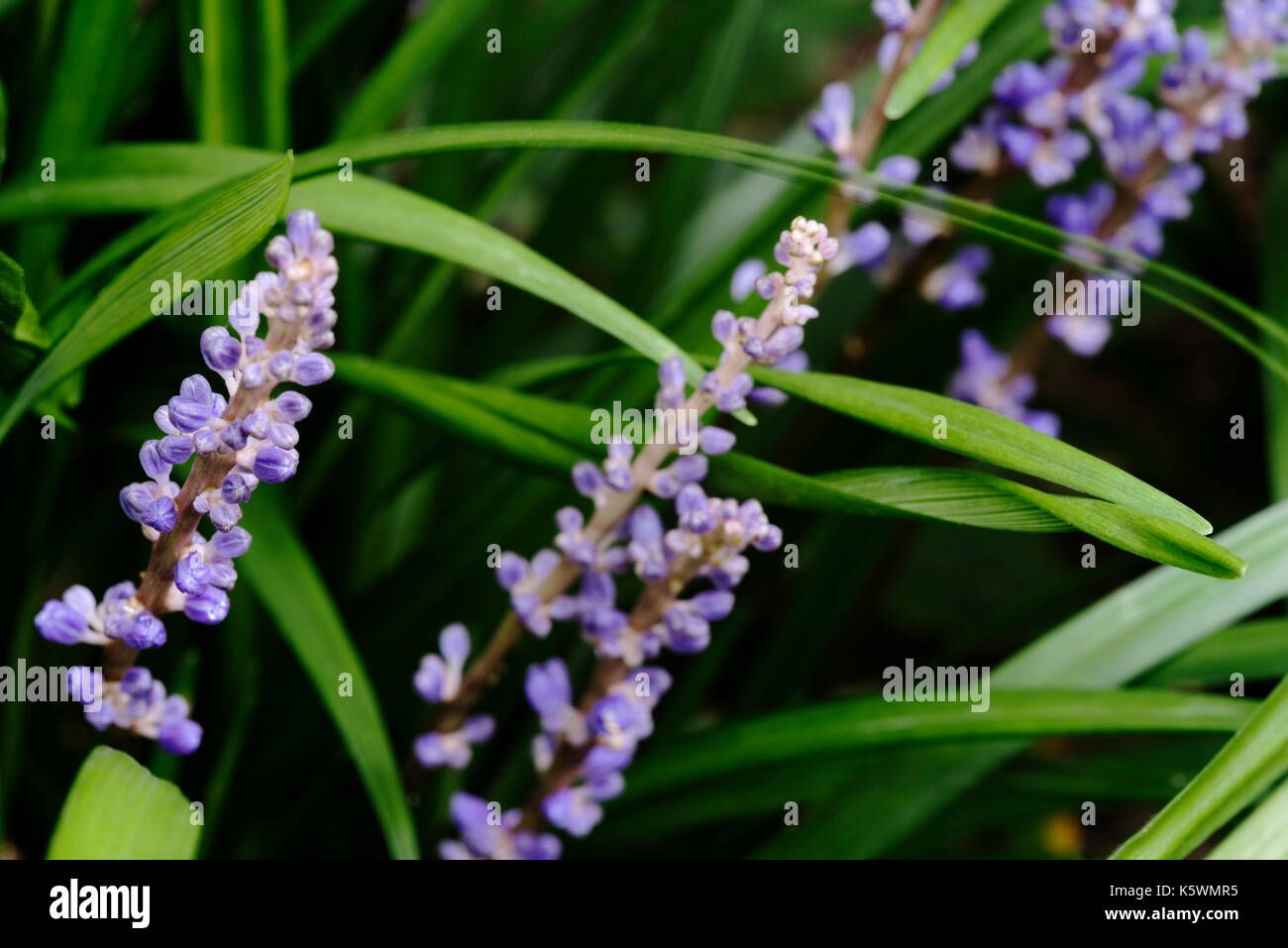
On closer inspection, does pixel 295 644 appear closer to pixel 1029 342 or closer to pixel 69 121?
pixel 69 121

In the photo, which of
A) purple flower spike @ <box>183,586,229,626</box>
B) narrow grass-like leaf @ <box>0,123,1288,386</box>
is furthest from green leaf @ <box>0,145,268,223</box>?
purple flower spike @ <box>183,586,229,626</box>

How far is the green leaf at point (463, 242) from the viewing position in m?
1.03

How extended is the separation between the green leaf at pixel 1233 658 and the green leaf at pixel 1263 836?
0.31 m

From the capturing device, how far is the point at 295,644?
1190 millimetres

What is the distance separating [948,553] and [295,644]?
1695 millimetres

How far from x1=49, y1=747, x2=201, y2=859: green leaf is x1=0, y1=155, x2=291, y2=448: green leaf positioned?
0.31 metres

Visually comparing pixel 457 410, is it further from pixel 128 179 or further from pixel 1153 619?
pixel 1153 619

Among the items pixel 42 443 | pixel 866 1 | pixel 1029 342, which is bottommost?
pixel 42 443

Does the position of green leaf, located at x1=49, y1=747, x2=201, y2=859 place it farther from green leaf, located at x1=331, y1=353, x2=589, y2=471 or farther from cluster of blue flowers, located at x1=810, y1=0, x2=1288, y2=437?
cluster of blue flowers, located at x1=810, y1=0, x2=1288, y2=437

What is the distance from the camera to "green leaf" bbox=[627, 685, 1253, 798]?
1177mm

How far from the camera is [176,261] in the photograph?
95 centimetres
